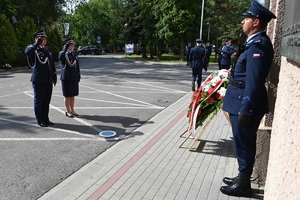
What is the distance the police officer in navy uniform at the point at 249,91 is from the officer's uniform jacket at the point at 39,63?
14.6 feet

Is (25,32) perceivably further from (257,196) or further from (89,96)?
(257,196)

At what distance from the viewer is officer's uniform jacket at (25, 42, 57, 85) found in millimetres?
6266

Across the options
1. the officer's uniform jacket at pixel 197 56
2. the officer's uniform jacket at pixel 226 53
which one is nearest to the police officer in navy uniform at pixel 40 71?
the officer's uniform jacket at pixel 197 56

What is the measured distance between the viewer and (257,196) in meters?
3.65

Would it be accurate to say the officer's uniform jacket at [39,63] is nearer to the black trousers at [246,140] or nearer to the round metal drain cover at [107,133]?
the round metal drain cover at [107,133]

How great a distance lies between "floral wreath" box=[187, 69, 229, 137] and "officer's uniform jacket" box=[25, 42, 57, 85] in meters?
3.57

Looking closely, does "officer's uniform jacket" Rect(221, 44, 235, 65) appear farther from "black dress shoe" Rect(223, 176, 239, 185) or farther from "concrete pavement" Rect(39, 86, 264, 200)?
"black dress shoe" Rect(223, 176, 239, 185)

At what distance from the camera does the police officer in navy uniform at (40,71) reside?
630 cm

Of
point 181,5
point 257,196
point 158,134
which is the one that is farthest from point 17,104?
point 181,5

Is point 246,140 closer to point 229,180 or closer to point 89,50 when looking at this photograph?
point 229,180

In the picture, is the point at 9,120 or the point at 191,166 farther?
the point at 9,120

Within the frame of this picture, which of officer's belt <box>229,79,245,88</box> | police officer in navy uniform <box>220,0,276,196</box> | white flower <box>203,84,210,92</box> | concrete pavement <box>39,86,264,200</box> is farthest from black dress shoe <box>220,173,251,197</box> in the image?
white flower <box>203,84,210,92</box>

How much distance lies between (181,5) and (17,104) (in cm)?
2652

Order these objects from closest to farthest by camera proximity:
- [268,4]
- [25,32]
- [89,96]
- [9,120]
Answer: [268,4], [9,120], [89,96], [25,32]
